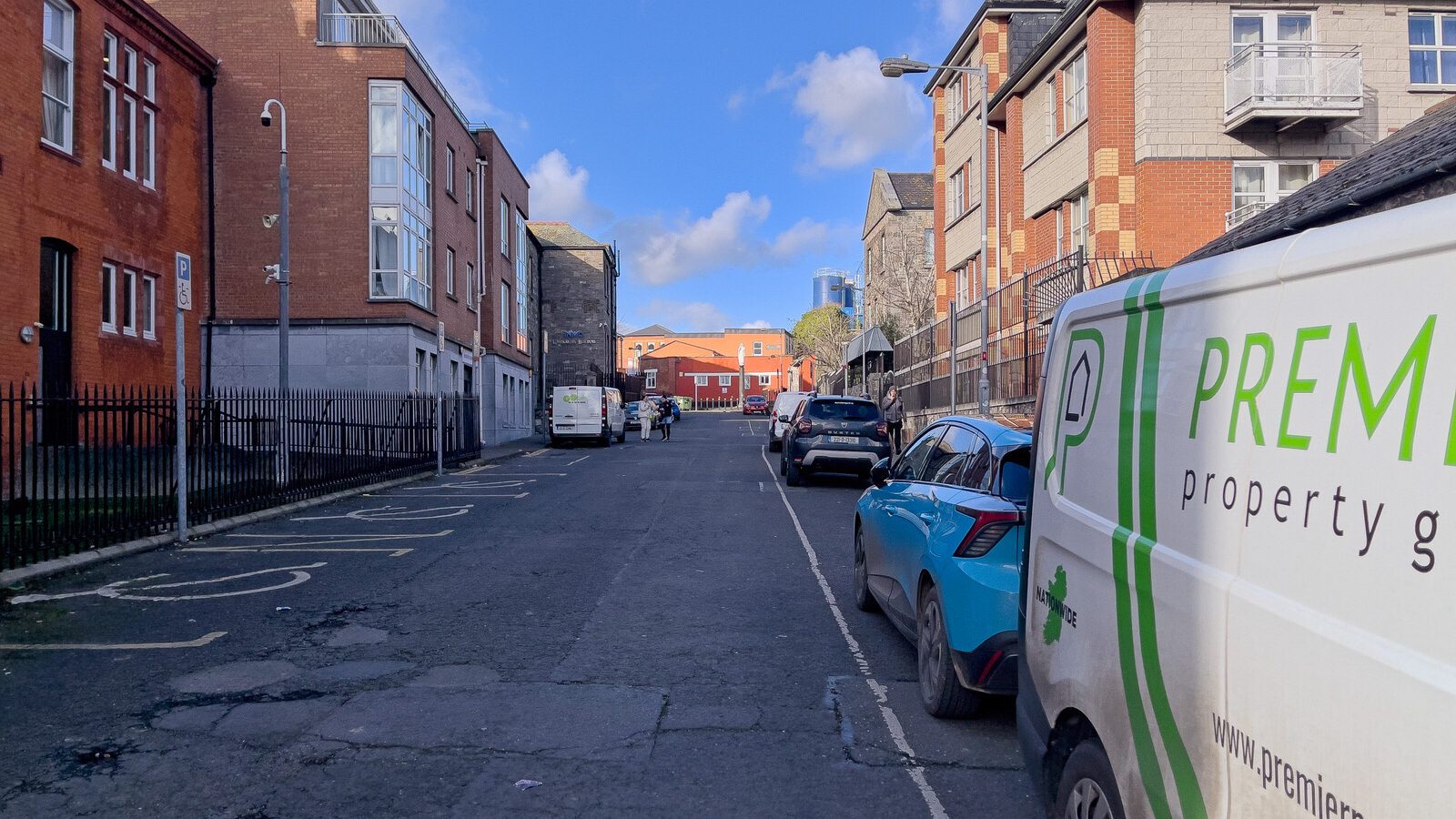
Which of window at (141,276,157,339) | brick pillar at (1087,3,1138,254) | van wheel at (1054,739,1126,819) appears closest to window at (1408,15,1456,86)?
brick pillar at (1087,3,1138,254)

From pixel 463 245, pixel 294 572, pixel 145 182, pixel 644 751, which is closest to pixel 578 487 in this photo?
pixel 294 572

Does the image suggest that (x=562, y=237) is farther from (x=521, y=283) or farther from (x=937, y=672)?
(x=937, y=672)

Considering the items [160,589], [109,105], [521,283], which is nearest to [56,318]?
[109,105]

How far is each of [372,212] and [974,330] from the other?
52.4 feet

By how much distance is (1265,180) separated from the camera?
2091cm

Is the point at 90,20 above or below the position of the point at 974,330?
above

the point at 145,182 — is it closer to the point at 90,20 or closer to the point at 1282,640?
the point at 90,20

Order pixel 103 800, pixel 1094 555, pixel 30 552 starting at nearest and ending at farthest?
1. pixel 1094 555
2. pixel 103 800
3. pixel 30 552

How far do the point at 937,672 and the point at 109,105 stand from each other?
2132 cm

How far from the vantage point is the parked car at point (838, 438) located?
60.4 ft

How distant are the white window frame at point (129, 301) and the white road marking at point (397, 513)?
9.19 meters

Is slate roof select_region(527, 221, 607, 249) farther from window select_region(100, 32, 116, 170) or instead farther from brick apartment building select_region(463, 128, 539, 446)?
window select_region(100, 32, 116, 170)

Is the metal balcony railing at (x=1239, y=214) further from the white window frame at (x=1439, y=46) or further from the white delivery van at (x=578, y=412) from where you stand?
the white delivery van at (x=578, y=412)

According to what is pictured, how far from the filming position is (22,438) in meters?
9.80
